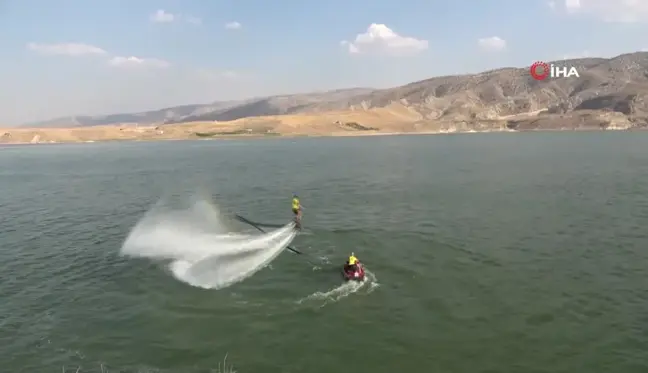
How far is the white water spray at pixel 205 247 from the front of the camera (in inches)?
1474

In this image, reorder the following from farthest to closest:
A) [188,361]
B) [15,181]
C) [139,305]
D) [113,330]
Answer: [15,181], [139,305], [113,330], [188,361]

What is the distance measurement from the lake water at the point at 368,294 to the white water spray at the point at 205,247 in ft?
4.17

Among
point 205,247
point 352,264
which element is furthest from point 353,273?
point 205,247

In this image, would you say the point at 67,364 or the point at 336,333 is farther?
the point at 336,333

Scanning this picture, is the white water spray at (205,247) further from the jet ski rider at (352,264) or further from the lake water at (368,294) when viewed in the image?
the jet ski rider at (352,264)

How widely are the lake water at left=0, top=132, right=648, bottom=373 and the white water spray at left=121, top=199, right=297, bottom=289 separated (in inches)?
50.0

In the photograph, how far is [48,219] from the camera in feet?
203

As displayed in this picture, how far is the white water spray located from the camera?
37438mm

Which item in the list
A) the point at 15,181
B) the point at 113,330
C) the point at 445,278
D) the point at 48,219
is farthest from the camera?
the point at 15,181

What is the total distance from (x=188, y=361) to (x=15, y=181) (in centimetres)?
10133

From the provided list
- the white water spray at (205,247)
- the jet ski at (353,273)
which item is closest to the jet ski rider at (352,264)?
the jet ski at (353,273)

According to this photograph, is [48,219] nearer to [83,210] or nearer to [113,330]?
[83,210]

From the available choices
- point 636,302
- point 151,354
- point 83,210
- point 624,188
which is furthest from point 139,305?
point 624,188

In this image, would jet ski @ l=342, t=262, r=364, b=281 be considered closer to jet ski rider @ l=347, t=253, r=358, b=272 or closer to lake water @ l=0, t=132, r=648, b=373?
jet ski rider @ l=347, t=253, r=358, b=272
